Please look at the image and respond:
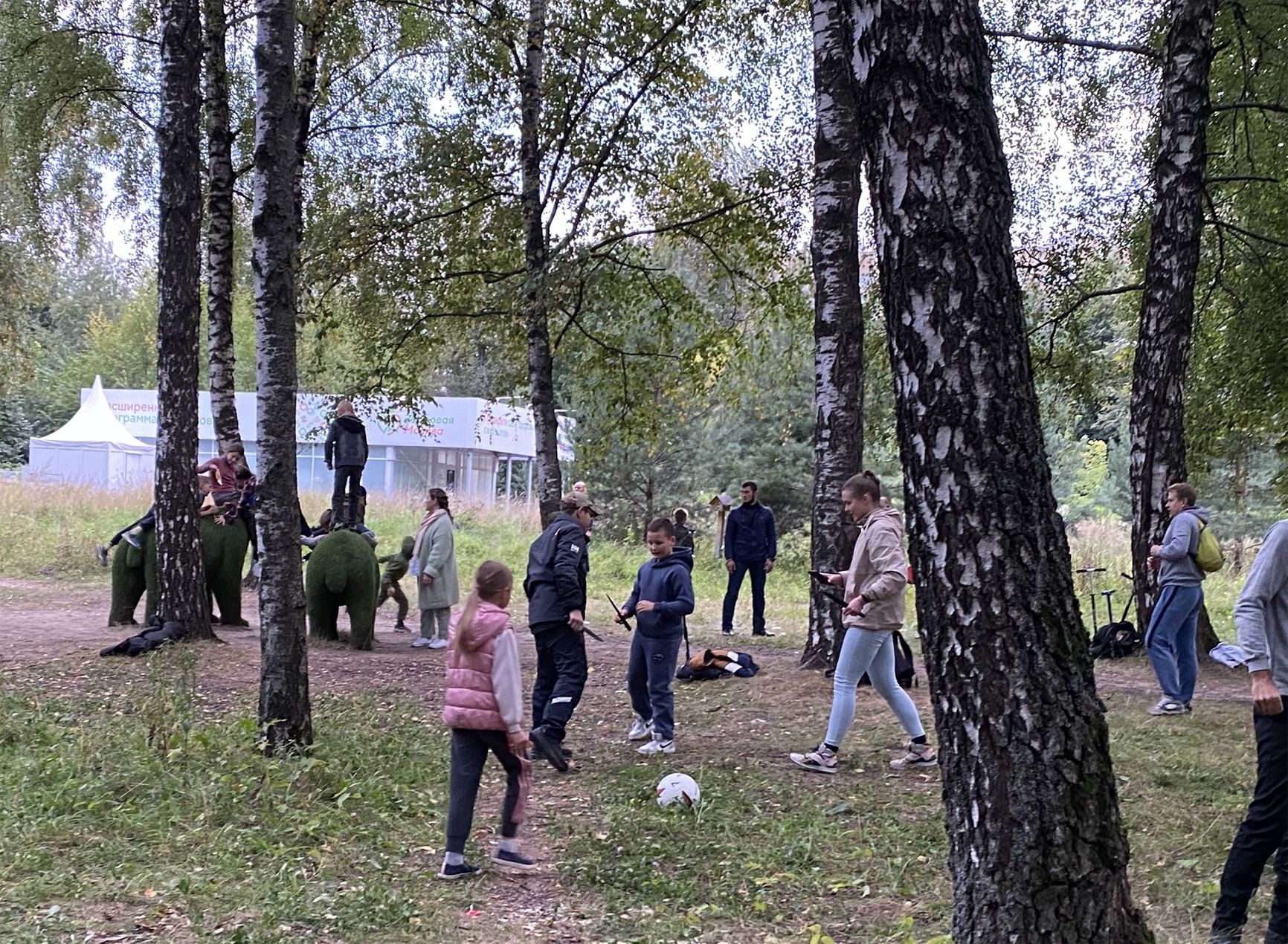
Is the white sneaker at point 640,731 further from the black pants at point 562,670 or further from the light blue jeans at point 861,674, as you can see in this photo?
the light blue jeans at point 861,674

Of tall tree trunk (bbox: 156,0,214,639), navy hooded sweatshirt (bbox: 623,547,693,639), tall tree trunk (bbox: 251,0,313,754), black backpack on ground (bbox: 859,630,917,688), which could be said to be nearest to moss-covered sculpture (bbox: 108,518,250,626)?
tall tree trunk (bbox: 156,0,214,639)

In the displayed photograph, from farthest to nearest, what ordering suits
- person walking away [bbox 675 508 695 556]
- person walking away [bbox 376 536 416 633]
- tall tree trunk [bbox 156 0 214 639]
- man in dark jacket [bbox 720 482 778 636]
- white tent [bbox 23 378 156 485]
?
1. white tent [bbox 23 378 156 485]
2. man in dark jacket [bbox 720 482 778 636]
3. person walking away [bbox 376 536 416 633]
4. person walking away [bbox 675 508 695 556]
5. tall tree trunk [bbox 156 0 214 639]

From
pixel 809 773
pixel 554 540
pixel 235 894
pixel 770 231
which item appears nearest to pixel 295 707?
pixel 554 540

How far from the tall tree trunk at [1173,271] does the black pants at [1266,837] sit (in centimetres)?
710

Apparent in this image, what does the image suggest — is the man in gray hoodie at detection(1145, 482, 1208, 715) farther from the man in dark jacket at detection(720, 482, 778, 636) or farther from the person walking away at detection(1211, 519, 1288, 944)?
the man in dark jacket at detection(720, 482, 778, 636)

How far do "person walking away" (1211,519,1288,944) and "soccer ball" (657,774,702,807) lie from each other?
2.87 m

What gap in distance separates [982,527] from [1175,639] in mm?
6549

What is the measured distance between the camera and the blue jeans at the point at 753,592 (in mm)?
14383

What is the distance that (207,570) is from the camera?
11836mm

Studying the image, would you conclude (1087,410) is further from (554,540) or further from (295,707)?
(295,707)

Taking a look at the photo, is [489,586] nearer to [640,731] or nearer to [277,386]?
[277,386]

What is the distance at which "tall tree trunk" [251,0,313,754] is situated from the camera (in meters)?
6.91

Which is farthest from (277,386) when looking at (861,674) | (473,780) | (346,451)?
(346,451)

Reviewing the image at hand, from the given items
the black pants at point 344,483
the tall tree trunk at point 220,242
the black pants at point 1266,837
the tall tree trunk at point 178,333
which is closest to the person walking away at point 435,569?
the black pants at point 344,483
